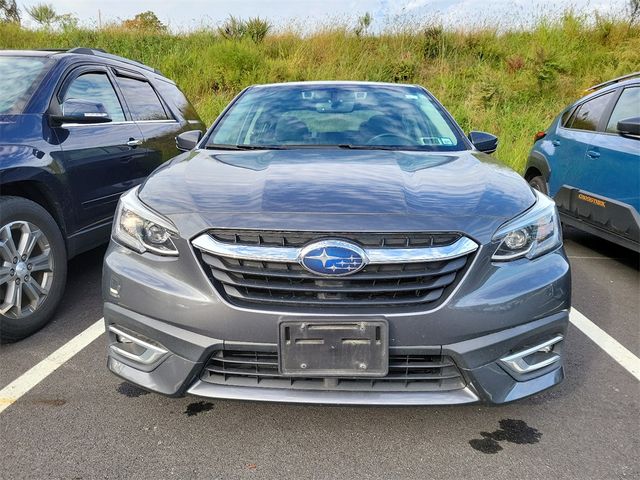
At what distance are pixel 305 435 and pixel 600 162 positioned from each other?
367cm

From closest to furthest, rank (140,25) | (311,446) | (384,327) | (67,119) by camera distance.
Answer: (384,327), (311,446), (67,119), (140,25)

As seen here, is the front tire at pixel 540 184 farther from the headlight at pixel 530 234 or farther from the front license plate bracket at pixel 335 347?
the front license plate bracket at pixel 335 347

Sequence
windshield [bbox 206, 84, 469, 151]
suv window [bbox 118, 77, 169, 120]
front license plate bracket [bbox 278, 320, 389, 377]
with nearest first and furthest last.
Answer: front license plate bracket [bbox 278, 320, 389, 377]
windshield [bbox 206, 84, 469, 151]
suv window [bbox 118, 77, 169, 120]

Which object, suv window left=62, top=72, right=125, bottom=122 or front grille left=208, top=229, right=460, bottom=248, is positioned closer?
front grille left=208, top=229, right=460, bottom=248

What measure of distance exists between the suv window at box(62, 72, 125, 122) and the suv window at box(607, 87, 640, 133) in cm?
408

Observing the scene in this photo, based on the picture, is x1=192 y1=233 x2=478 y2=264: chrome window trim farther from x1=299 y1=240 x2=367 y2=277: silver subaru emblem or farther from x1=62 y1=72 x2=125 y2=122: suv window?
x1=62 y1=72 x2=125 y2=122: suv window

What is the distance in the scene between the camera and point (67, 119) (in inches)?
136

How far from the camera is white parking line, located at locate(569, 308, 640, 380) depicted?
9.82 feet

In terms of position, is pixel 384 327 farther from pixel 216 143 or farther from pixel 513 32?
pixel 513 32

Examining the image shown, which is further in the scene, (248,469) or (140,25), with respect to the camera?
(140,25)

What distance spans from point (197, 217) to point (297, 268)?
0.45 metres

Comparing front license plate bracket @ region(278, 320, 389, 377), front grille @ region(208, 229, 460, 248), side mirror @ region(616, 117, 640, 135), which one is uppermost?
side mirror @ region(616, 117, 640, 135)

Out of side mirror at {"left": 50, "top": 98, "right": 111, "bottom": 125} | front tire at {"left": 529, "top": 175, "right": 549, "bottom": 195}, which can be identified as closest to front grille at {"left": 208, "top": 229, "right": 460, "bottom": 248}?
side mirror at {"left": 50, "top": 98, "right": 111, "bottom": 125}

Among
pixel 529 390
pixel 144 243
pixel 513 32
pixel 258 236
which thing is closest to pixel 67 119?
pixel 144 243
